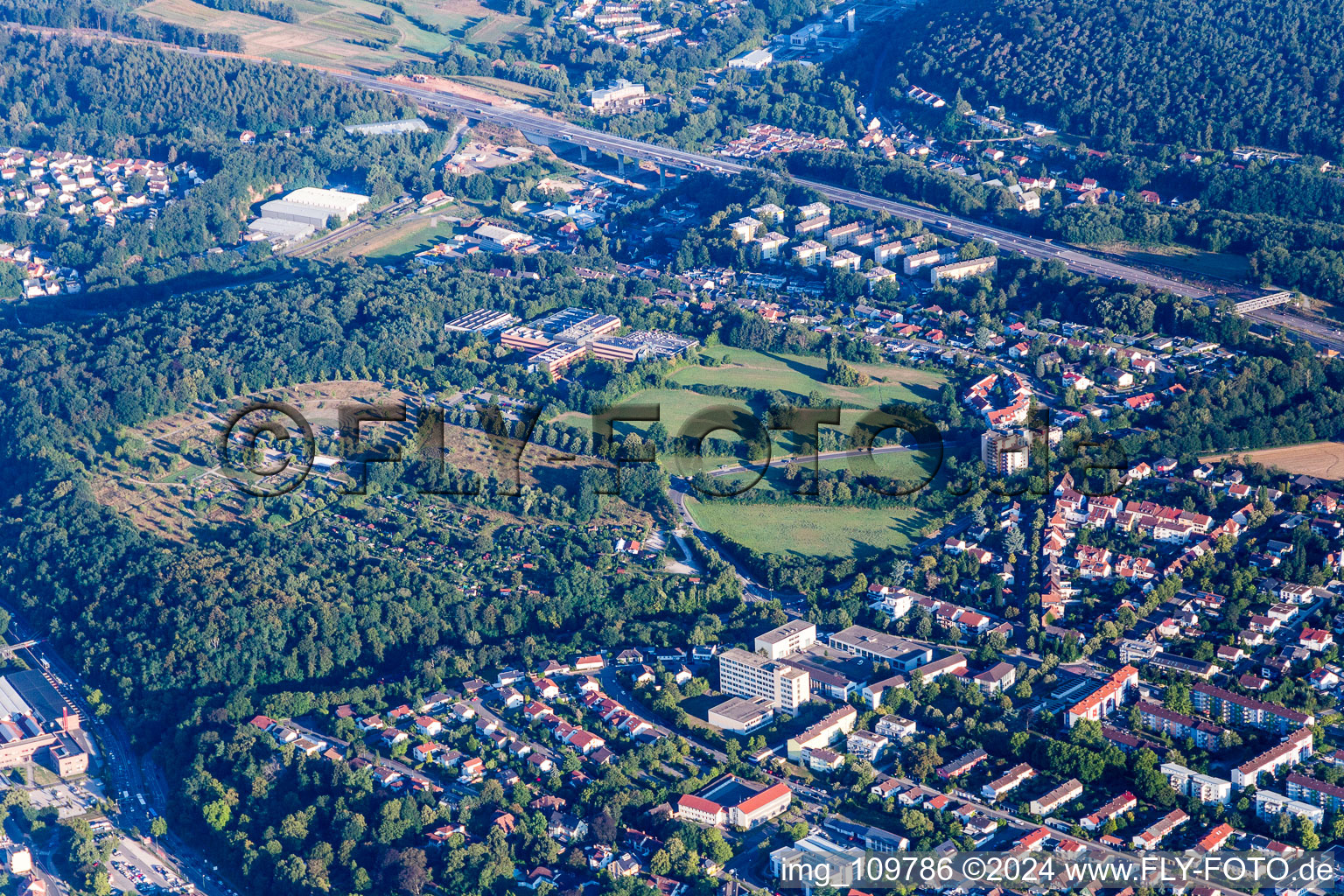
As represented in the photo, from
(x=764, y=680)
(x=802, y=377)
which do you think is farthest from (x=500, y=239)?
(x=764, y=680)


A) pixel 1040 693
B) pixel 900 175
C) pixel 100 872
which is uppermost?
pixel 900 175

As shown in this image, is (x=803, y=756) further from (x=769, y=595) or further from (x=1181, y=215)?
(x=1181, y=215)

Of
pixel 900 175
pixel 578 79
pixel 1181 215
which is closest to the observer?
pixel 1181 215

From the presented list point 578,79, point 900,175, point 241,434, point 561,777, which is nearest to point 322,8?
point 578,79

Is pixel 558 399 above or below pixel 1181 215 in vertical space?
below

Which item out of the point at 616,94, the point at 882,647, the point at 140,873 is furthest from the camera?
the point at 616,94

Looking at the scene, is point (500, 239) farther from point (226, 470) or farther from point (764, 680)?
point (764, 680)

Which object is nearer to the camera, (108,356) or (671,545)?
(671,545)

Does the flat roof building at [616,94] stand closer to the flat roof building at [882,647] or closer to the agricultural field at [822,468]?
the agricultural field at [822,468]

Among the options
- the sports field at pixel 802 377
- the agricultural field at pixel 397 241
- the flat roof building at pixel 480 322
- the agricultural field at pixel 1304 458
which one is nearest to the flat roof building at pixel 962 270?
the sports field at pixel 802 377
